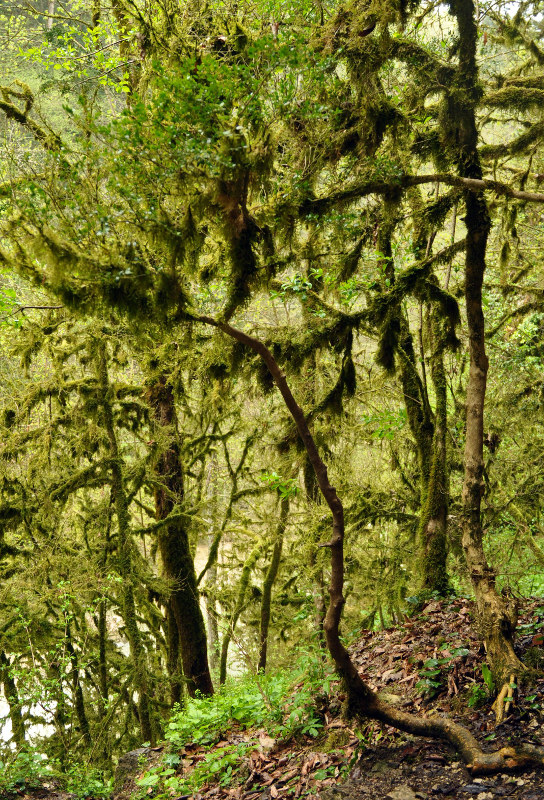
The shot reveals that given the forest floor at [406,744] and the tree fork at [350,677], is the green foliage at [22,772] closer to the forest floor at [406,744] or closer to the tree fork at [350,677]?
the forest floor at [406,744]

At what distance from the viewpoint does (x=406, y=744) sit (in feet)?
13.2

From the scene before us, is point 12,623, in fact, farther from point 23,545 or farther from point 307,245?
point 307,245

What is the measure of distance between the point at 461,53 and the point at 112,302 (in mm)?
3632

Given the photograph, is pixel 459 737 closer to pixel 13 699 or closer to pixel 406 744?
pixel 406 744

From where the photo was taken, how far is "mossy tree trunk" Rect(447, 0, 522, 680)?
14.6 ft

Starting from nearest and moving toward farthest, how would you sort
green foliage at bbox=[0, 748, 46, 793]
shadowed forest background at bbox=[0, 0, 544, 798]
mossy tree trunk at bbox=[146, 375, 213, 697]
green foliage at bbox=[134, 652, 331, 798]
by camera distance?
shadowed forest background at bbox=[0, 0, 544, 798] < green foliage at bbox=[134, 652, 331, 798] < green foliage at bbox=[0, 748, 46, 793] < mossy tree trunk at bbox=[146, 375, 213, 697]

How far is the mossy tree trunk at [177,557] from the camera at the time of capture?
8414 mm

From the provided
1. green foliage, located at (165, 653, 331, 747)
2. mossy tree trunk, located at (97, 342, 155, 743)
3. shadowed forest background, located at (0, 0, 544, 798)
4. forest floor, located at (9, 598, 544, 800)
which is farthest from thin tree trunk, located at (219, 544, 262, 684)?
forest floor, located at (9, 598, 544, 800)

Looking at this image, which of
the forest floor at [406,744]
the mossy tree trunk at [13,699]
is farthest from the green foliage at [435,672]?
the mossy tree trunk at [13,699]

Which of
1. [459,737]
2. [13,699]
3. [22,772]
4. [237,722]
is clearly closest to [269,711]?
[237,722]

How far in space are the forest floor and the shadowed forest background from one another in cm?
8

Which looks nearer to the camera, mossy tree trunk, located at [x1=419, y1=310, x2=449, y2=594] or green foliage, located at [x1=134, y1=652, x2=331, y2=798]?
green foliage, located at [x1=134, y1=652, x2=331, y2=798]

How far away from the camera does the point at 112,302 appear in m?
3.77

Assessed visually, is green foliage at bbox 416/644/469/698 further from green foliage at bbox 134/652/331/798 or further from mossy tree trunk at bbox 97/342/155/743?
mossy tree trunk at bbox 97/342/155/743
